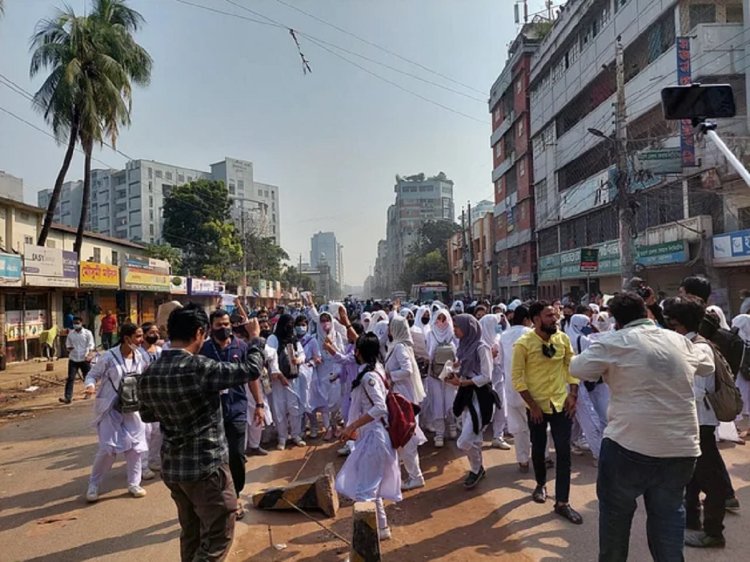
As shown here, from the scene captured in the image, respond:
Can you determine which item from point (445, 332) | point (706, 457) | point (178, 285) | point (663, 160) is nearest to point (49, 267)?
point (178, 285)

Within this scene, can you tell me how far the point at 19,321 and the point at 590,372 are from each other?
70.1ft

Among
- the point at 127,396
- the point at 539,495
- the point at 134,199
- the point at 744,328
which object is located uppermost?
the point at 134,199

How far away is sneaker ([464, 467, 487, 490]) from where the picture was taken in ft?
17.8

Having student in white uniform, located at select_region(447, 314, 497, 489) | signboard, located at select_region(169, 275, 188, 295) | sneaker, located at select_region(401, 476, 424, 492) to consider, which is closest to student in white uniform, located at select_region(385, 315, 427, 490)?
sneaker, located at select_region(401, 476, 424, 492)

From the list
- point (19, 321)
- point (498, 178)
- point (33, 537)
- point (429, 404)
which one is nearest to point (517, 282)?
point (498, 178)

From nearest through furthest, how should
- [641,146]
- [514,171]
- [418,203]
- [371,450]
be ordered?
1. [371,450]
2. [641,146]
3. [514,171]
4. [418,203]

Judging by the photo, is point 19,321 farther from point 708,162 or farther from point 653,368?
point 708,162

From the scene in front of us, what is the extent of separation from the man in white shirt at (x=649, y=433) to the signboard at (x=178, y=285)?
101ft

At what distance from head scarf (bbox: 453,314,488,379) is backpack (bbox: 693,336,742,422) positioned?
2289mm

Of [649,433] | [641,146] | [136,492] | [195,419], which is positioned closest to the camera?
[649,433]

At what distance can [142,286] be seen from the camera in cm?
2748

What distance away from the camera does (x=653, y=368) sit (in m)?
2.96

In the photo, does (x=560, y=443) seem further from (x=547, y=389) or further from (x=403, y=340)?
(x=403, y=340)

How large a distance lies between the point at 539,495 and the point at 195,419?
3.32 m
